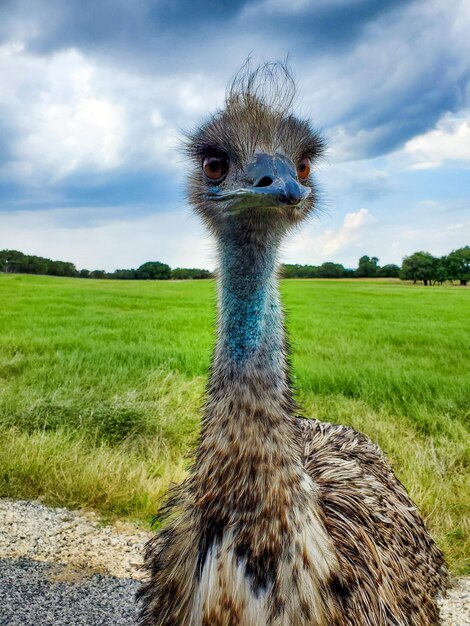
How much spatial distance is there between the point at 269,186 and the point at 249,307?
0.34 metres

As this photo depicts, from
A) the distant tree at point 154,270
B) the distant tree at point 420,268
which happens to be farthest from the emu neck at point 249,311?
the distant tree at point 420,268

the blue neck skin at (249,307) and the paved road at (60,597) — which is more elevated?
the blue neck skin at (249,307)

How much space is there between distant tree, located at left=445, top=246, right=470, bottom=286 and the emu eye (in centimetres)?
935

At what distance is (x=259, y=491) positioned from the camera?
1.59 meters

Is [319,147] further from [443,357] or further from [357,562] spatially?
[443,357]

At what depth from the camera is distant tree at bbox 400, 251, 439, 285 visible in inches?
426

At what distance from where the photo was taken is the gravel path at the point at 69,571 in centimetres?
286

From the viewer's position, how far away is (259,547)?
61.3 inches

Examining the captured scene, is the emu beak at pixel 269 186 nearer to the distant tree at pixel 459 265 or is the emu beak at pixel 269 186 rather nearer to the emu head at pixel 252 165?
the emu head at pixel 252 165

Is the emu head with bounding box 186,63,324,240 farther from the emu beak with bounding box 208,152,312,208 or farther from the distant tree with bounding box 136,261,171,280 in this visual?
the distant tree with bounding box 136,261,171,280

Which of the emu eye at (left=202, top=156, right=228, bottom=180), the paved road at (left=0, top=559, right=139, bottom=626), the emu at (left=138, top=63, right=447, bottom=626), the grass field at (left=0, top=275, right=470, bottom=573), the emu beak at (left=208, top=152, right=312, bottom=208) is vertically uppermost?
the emu eye at (left=202, top=156, right=228, bottom=180)

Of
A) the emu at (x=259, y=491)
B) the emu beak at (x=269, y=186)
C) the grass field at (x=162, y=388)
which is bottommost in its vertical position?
the grass field at (x=162, y=388)

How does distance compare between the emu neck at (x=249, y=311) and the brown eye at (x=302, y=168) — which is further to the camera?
the brown eye at (x=302, y=168)

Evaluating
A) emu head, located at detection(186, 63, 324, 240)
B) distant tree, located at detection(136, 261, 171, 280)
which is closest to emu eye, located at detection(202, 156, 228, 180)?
emu head, located at detection(186, 63, 324, 240)
